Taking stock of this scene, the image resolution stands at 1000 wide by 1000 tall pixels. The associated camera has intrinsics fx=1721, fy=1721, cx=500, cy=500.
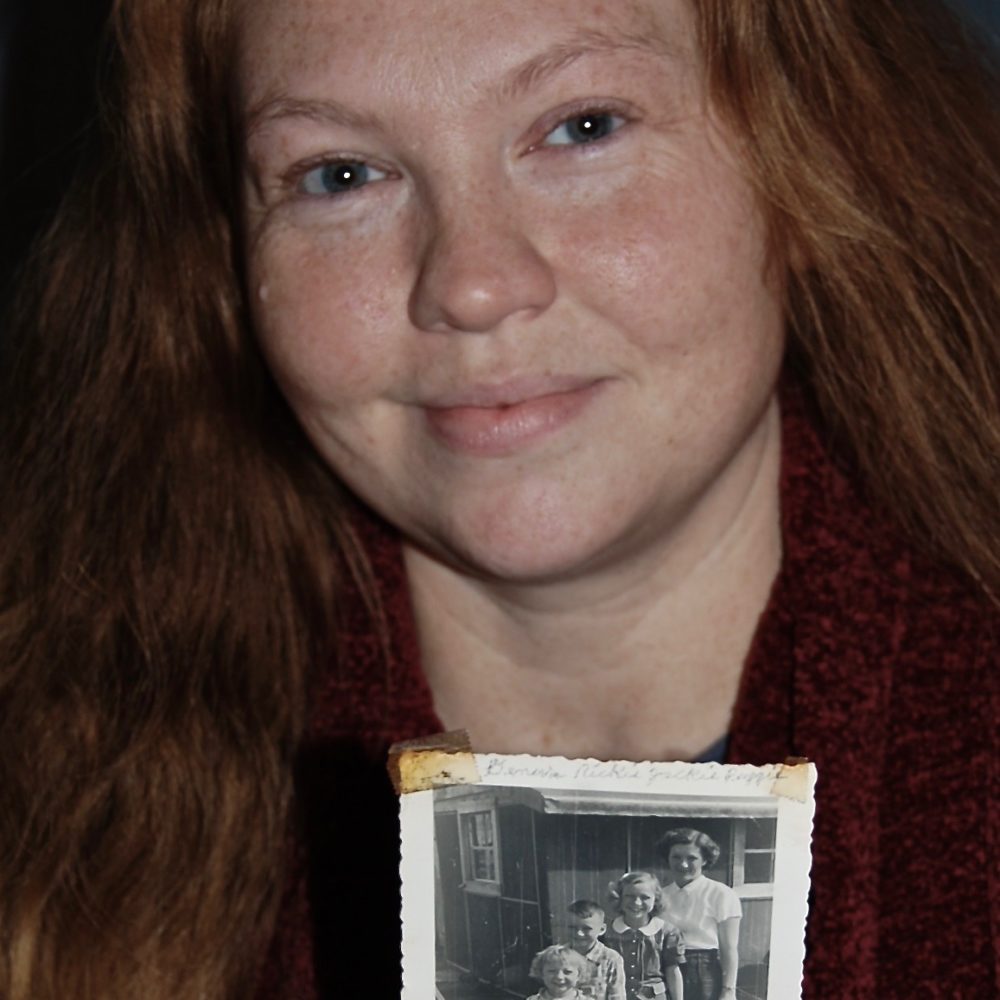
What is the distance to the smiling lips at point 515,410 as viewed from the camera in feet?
3.80

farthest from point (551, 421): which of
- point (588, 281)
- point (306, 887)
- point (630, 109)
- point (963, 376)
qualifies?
point (306, 887)

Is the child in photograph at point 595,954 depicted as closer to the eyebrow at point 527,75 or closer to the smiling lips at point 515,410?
the smiling lips at point 515,410

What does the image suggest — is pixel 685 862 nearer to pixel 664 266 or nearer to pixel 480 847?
pixel 480 847

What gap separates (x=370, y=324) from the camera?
1165 millimetres

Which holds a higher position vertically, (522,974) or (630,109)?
(630,109)

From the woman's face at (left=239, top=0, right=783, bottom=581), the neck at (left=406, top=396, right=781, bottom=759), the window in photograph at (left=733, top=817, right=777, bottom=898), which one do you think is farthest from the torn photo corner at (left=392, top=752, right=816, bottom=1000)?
the neck at (left=406, top=396, right=781, bottom=759)

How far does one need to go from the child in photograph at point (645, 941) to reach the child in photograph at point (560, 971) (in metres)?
0.02

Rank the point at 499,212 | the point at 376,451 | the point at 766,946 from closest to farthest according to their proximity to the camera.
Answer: the point at 766,946
the point at 499,212
the point at 376,451

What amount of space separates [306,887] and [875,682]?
48 centimetres

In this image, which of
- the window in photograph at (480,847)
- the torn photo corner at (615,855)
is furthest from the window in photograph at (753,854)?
the window in photograph at (480,847)

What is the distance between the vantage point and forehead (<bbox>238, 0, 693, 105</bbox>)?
3.59ft

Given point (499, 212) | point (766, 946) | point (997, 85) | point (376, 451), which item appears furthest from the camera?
point (997, 85)

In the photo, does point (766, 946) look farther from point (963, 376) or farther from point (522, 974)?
point (963, 376)

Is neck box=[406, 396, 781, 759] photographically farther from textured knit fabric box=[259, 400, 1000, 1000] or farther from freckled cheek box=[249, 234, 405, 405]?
freckled cheek box=[249, 234, 405, 405]
